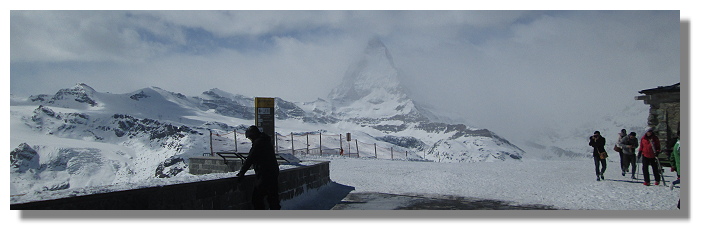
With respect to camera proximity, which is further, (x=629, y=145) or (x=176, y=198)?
(x=629, y=145)

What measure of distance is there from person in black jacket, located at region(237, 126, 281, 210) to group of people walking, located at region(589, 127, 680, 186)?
6.60 m

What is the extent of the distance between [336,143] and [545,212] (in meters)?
78.4

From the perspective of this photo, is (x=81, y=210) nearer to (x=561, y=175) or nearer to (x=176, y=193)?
(x=176, y=193)

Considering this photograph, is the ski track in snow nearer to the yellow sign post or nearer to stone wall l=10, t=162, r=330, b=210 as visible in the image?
the yellow sign post

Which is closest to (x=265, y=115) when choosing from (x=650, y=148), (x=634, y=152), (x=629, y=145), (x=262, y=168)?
(x=262, y=168)

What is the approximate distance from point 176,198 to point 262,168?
1.13 metres

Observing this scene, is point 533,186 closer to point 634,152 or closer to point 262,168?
point 634,152

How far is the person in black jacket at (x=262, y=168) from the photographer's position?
275 inches

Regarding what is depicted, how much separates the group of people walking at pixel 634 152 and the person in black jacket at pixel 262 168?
6595 mm

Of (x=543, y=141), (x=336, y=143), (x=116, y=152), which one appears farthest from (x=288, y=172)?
(x=116, y=152)

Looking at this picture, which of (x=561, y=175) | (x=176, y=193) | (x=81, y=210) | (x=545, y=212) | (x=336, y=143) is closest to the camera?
(x=81, y=210)

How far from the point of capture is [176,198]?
6520 millimetres

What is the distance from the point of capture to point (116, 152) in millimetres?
116688

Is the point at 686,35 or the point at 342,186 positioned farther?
the point at 342,186
